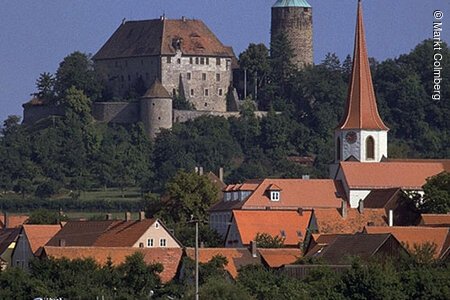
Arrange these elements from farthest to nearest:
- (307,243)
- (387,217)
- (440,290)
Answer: (387,217) → (307,243) → (440,290)

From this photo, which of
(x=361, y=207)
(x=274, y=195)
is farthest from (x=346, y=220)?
(x=274, y=195)

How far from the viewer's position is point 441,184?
94688mm

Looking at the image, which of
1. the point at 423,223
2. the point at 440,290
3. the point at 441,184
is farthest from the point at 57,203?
the point at 440,290

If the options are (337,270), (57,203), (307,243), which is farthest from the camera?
(57,203)

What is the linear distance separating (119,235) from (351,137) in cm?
2456

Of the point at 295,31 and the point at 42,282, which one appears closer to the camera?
the point at 42,282

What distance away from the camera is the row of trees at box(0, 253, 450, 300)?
6525cm

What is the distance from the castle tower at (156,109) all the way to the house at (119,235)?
5224 centimetres

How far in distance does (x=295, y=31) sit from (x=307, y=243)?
69.3 meters

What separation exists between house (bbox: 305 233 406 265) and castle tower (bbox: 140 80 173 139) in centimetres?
6481

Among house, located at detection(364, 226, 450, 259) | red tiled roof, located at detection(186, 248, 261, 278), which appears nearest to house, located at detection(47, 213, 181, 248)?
red tiled roof, located at detection(186, 248, 261, 278)

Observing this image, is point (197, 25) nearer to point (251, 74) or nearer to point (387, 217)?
point (251, 74)

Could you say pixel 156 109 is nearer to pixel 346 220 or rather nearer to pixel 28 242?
pixel 346 220

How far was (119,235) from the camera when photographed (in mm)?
85062
